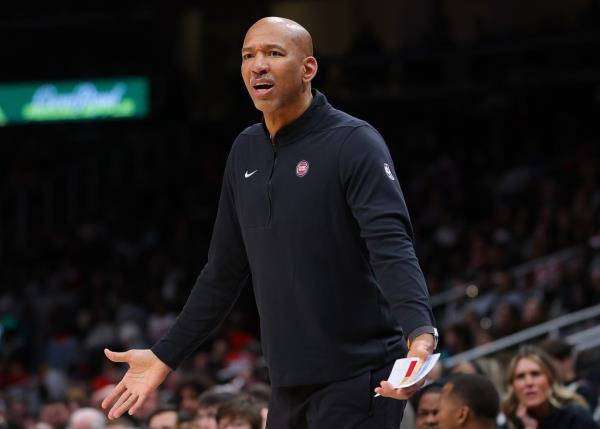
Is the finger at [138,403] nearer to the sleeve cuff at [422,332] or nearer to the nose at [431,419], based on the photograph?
the sleeve cuff at [422,332]

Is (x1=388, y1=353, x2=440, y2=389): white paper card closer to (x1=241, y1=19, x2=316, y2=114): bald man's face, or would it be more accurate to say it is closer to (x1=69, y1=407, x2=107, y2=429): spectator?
(x1=241, y1=19, x2=316, y2=114): bald man's face

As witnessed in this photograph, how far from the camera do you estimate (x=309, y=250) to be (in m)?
3.31

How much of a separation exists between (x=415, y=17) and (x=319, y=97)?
15.6 m

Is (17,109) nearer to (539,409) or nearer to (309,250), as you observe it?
(539,409)

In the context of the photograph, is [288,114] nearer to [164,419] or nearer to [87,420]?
[164,419]

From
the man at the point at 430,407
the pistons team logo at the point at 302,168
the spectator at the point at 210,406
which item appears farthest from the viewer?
the spectator at the point at 210,406

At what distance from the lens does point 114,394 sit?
3525mm

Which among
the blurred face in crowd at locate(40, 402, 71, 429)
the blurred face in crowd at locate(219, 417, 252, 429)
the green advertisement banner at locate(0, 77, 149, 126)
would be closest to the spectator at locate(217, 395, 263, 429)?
the blurred face in crowd at locate(219, 417, 252, 429)

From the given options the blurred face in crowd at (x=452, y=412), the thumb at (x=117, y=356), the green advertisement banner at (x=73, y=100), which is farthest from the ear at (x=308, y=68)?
the green advertisement banner at (x=73, y=100)

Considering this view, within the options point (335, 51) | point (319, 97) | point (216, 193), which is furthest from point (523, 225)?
point (319, 97)

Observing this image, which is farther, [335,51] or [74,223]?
[335,51]

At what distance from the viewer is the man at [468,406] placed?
15.8 ft

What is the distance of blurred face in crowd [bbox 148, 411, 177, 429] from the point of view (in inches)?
259

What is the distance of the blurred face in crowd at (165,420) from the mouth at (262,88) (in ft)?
11.3
